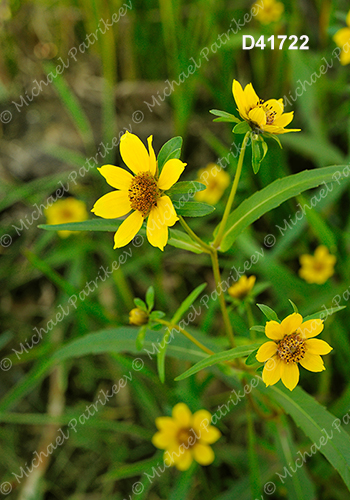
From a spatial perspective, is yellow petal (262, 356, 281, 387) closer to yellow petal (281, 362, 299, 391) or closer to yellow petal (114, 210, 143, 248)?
yellow petal (281, 362, 299, 391)

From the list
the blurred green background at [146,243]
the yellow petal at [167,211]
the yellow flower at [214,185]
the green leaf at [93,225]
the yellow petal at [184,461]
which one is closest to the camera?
the yellow petal at [167,211]

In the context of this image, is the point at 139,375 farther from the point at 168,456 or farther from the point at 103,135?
the point at 103,135

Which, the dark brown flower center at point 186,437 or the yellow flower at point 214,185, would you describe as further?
the yellow flower at point 214,185

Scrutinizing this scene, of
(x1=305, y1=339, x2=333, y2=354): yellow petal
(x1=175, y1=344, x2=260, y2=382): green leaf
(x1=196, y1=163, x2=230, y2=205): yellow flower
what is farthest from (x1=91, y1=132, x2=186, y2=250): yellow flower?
(x1=196, y1=163, x2=230, y2=205): yellow flower

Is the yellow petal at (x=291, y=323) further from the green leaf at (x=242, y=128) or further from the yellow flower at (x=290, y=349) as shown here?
the green leaf at (x=242, y=128)

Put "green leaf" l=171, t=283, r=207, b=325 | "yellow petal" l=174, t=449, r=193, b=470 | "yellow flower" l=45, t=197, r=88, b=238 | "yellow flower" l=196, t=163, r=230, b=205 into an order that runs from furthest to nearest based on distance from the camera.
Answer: "yellow flower" l=45, t=197, r=88, b=238 → "yellow flower" l=196, t=163, r=230, b=205 → "yellow petal" l=174, t=449, r=193, b=470 → "green leaf" l=171, t=283, r=207, b=325

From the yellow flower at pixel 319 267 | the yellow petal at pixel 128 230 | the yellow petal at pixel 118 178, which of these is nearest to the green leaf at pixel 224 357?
the yellow petal at pixel 128 230

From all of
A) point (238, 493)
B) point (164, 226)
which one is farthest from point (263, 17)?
point (238, 493)
